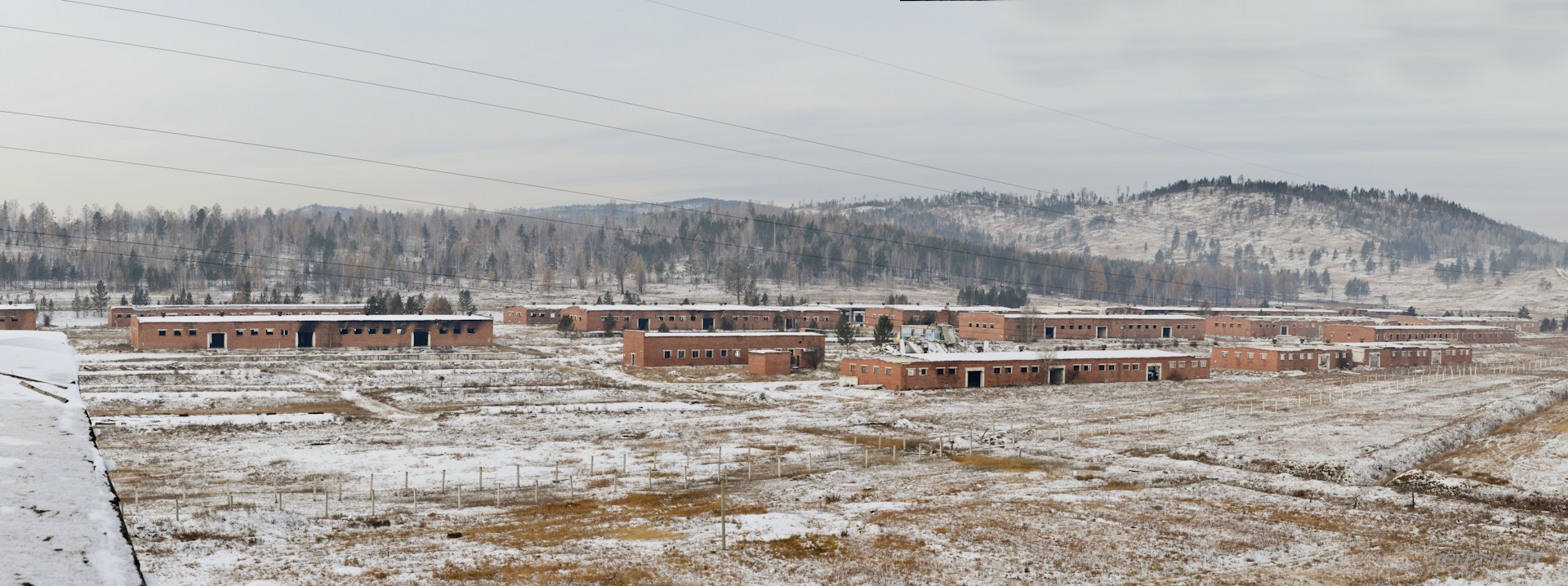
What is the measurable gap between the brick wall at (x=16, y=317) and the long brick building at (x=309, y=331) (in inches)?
458

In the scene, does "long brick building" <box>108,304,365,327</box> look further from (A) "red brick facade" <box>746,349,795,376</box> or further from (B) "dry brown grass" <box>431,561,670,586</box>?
(B) "dry brown grass" <box>431,561,670,586</box>

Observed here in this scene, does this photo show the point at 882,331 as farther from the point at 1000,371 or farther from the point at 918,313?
the point at 918,313

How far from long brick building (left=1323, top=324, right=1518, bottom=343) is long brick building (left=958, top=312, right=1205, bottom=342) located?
56.2 ft

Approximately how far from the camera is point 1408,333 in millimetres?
129250

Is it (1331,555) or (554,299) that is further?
(554,299)

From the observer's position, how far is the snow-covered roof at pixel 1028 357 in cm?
6905

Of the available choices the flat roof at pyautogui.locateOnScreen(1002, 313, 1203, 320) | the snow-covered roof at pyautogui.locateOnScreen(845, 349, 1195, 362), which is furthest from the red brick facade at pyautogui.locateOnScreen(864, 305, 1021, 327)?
the snow-covered roof at pyautogui.locateOnScreen(845, 349, 1195, 362)

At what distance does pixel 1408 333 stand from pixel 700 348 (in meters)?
98.9

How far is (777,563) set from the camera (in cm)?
2458

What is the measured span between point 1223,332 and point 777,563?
451 feet

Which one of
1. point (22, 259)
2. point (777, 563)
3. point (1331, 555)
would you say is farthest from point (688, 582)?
point (22, 259)

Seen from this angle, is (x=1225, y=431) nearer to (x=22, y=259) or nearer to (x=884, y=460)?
(x=884, y=460)

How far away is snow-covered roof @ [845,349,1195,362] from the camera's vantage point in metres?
69.1

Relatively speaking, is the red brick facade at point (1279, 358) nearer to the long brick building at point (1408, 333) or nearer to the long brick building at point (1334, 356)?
the long brick building at point (1334, 356)
